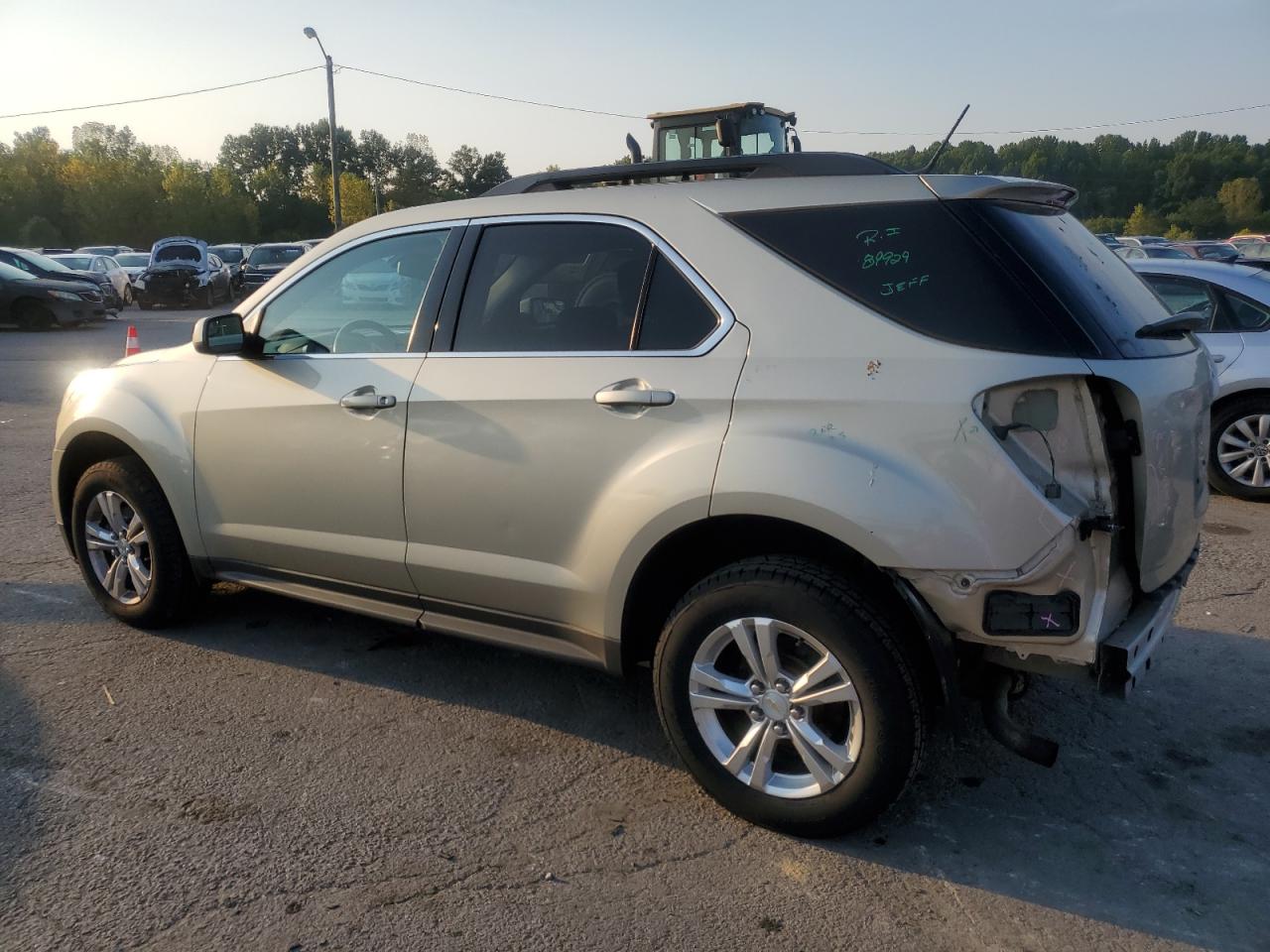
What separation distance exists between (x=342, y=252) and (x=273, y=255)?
27.8 metres

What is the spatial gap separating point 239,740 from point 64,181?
7565 centimetres

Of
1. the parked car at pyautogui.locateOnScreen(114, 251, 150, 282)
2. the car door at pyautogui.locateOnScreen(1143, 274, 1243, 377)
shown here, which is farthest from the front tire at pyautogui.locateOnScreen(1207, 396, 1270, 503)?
the parked car at pyautogui.locateOnScreen(114, 251, 150, 282)

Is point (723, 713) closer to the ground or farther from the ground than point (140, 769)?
farther from the ground

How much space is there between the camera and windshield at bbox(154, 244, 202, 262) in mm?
27922

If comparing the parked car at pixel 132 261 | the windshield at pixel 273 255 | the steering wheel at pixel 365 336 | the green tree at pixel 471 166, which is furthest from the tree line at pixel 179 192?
the steering wheel at pixel 365 336

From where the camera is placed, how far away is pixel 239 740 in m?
3.60

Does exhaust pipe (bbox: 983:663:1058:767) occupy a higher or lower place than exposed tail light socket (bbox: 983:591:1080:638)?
lower

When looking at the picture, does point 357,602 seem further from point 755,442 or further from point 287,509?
point 755,442

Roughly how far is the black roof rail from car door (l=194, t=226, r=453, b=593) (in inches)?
15.4

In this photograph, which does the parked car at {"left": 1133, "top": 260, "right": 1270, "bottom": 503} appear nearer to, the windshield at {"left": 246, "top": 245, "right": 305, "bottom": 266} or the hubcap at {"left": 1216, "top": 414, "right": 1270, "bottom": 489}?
the hubcap at {"left": 1216, "top": 414, "right": 1270, "bottom": 489}

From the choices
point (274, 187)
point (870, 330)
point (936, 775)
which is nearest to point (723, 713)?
point (936, 775)

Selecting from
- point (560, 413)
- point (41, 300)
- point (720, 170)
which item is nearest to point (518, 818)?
point (560, 413)

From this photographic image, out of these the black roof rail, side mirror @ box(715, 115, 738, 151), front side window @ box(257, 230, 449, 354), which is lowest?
front side window @ box(257, 230, 449, 354)

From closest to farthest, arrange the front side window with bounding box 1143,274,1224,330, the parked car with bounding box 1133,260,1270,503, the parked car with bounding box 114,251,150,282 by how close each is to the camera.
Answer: the parked car with bounding box 1133,260,1270,503 → the front side window with bounding box 1143,274,1224,330 → the parked car with bounding box 114,251,150,282
